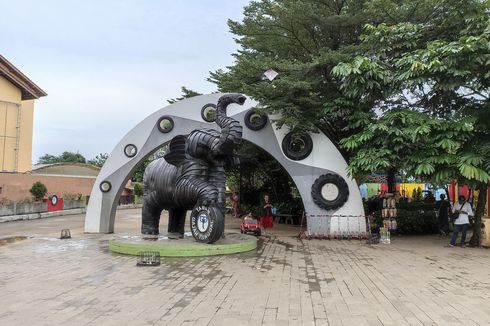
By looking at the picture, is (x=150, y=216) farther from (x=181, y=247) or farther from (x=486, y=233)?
(x=486, y=233)

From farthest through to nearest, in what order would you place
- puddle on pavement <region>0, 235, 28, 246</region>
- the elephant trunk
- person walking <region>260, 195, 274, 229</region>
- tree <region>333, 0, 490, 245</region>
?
person walking <region>260, 195, 274, 229</region>, puddle on pavement <region>0, 235, 28, 246</region>, tree <region>333, 0, 490, 245</region>, the elephant trunk

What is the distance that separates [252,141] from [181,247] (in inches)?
236

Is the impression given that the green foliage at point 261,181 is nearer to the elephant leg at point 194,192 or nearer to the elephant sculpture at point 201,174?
the elephant sculpture at point 201,174

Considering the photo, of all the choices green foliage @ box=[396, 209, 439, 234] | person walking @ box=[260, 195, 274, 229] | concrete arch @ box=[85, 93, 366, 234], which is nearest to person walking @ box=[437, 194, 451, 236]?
green foliage @ box=[396, 209, 439, 234]

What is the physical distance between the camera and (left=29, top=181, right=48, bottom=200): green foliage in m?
27.8

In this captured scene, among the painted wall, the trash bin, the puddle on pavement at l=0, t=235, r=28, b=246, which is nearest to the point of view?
the trash bin

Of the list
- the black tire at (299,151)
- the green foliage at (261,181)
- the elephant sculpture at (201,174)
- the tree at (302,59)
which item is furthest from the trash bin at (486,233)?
the green foliage at (261,181)

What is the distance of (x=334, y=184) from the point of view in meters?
14.9

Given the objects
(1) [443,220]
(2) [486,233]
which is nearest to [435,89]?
(2) [486,233]

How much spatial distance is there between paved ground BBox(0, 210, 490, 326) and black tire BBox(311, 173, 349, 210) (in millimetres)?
2990

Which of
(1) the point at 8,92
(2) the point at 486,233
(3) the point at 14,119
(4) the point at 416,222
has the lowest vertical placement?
(2) the point at 486,233

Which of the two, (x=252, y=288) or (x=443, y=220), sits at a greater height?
(x=443, y=220)

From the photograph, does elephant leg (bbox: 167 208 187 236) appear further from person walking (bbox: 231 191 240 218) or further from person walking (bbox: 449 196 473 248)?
person walking (bbox: 231 191 240 218)

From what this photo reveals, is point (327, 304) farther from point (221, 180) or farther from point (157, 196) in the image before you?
point (157, 196)
